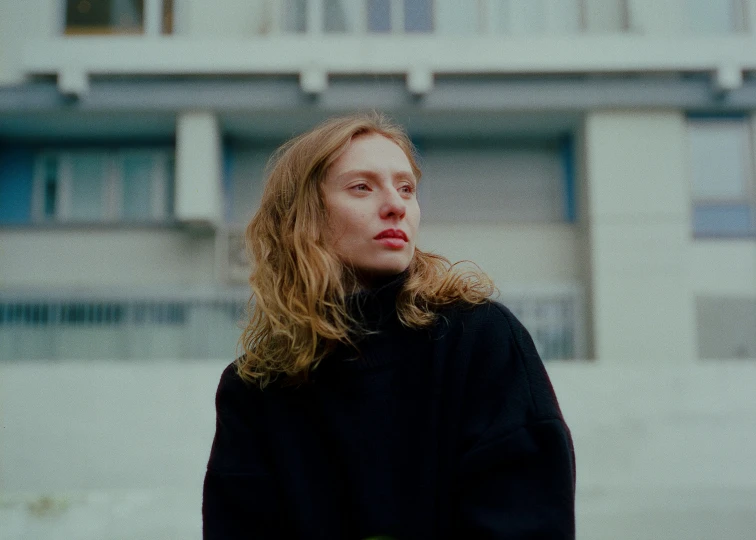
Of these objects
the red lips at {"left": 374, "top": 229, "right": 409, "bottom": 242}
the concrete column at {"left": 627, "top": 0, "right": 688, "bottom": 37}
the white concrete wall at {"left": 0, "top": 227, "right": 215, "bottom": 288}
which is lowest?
the red lips at {"left": 374, "top": 229, "right": 409, "bottom": 242}

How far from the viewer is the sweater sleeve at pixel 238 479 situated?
1.54 meters

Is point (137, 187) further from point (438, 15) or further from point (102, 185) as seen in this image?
point (438, 15)

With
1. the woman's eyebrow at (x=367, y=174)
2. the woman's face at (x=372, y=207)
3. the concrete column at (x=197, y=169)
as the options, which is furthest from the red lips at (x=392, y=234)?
the concrete column at (x=197, y=169)

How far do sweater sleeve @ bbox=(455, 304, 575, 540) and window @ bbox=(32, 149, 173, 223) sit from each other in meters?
9.36

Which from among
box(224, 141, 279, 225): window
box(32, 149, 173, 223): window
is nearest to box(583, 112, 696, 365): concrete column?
box(224, 141, 279, 225): window

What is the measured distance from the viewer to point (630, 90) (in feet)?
31.6

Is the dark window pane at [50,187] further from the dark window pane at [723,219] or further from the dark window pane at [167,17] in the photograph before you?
the dark window pane at [723,219]

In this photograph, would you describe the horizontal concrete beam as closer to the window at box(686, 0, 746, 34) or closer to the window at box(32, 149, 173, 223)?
the window at box(686, 0, 746, 34)

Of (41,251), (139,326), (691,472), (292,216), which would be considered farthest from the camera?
(41,251)

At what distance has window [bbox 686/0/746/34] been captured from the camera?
400 inches

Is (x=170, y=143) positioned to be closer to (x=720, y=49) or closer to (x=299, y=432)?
(x=720, y=49)

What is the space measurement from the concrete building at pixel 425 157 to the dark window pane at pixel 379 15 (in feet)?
0.09

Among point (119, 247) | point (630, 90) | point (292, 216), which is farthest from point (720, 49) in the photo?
point (292, 216)

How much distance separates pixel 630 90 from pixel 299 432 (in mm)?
8991
